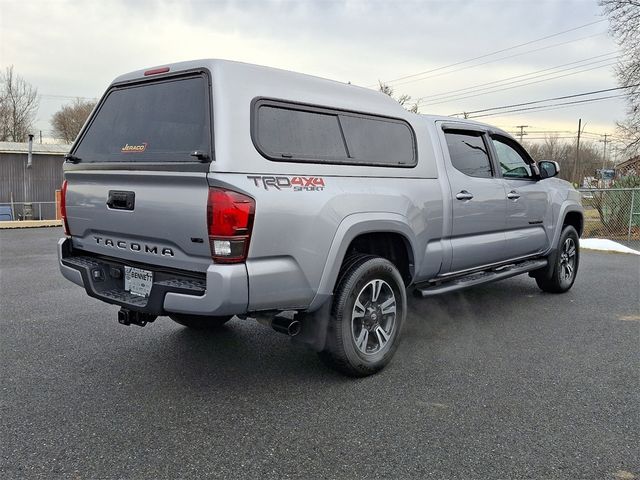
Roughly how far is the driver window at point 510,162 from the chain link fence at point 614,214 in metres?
10.0

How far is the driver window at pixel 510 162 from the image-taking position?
557cm

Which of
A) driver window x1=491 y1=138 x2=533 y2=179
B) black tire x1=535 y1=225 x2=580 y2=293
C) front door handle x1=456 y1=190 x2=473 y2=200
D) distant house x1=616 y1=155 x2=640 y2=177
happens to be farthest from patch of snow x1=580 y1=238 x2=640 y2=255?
front door handle x1=456 y1=190 x2=473 y2=200

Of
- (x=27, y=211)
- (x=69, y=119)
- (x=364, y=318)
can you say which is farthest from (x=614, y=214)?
(x=69, y=119)

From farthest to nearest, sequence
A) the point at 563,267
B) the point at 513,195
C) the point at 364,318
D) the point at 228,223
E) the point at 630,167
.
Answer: the point at 630,167 < the point at 563,267 < the point at 513,195 < the point at 364,318 < the point at 228,223

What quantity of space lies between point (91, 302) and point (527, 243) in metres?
5.07

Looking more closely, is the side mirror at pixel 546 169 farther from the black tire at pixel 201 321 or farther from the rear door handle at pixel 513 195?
the black tire at pixel 201 321

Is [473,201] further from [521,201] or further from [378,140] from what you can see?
[378,140]

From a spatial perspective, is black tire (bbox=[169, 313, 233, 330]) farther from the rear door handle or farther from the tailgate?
the rear door handle

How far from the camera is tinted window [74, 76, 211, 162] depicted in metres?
3.23

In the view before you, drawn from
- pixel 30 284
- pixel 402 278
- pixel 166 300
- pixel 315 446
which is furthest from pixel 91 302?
pixel 315 446

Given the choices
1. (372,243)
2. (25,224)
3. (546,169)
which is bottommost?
(25,224)

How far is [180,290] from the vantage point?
312 centimetres

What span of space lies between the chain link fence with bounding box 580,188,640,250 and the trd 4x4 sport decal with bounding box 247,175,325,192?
13436 mm

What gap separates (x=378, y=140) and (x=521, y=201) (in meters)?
2.28
